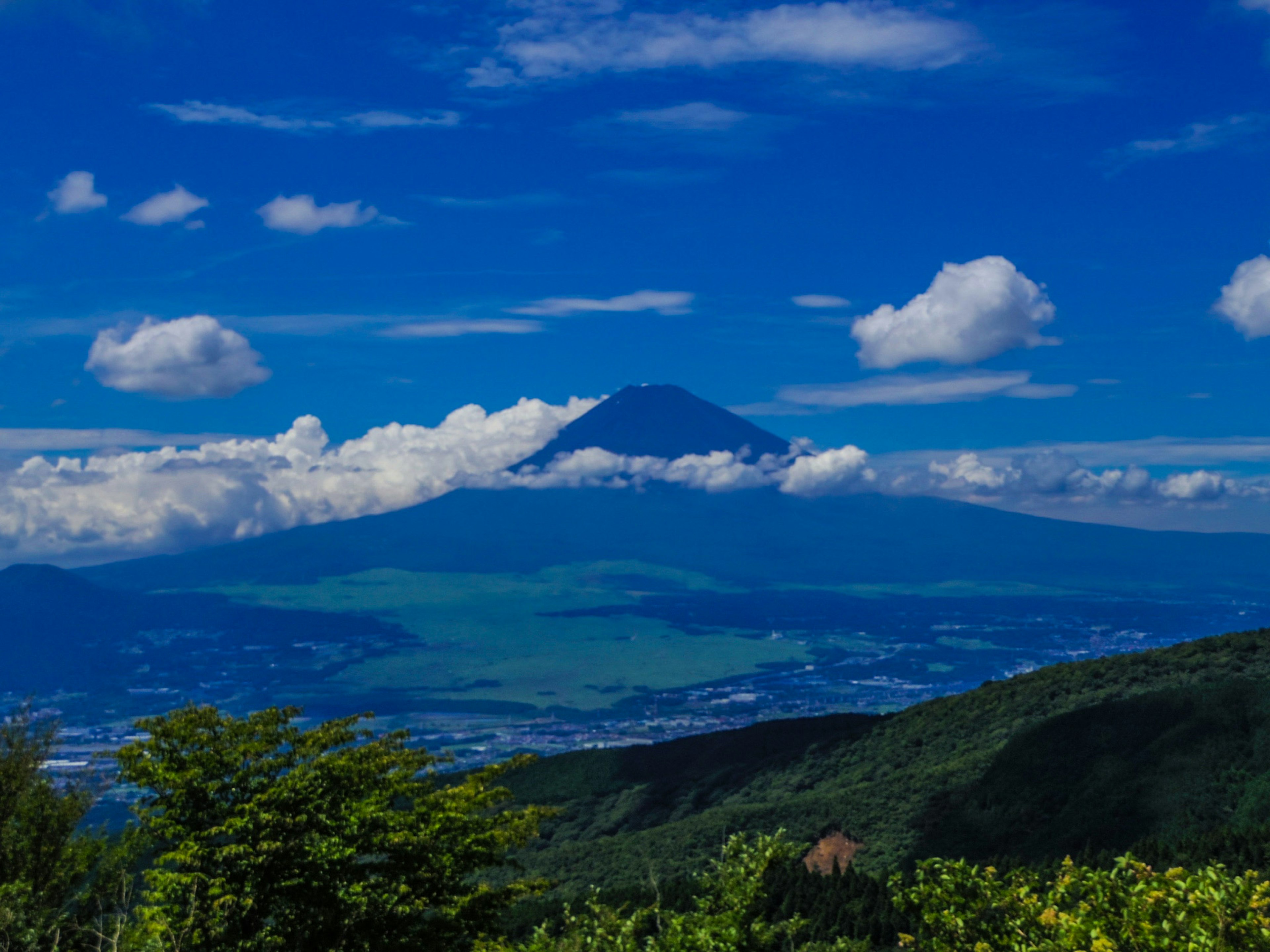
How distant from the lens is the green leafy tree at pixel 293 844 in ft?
53.1

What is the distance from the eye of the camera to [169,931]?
14469 mm

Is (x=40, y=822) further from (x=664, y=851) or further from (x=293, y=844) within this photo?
(x=664, y=851)

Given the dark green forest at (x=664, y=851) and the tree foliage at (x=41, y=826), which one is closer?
the dark green forest at (x=664, y=851)

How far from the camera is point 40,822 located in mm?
24844

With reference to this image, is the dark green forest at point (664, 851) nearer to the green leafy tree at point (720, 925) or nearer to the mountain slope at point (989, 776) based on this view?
the green leafy tree at point (720, 925)

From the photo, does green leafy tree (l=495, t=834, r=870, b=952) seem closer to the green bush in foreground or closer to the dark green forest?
the dark green forest

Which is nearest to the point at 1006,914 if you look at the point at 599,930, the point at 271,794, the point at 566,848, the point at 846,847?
the point at 599,930

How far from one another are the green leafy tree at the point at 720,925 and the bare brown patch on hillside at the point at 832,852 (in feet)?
120

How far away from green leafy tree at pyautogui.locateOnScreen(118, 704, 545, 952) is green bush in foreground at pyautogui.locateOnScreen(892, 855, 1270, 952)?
9070 mm

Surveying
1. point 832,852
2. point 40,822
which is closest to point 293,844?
point 40,822

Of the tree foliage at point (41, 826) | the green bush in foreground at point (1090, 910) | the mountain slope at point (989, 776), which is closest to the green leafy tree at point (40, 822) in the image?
the tree foliage at point (41, 826)

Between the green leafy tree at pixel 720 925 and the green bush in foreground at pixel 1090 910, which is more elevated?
the green bush in foreground at pixel 1090 910

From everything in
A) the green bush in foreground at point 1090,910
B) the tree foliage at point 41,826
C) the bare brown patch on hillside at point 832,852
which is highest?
the green bush in foreground at point 1090,910

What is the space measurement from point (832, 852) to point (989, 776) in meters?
11.1
